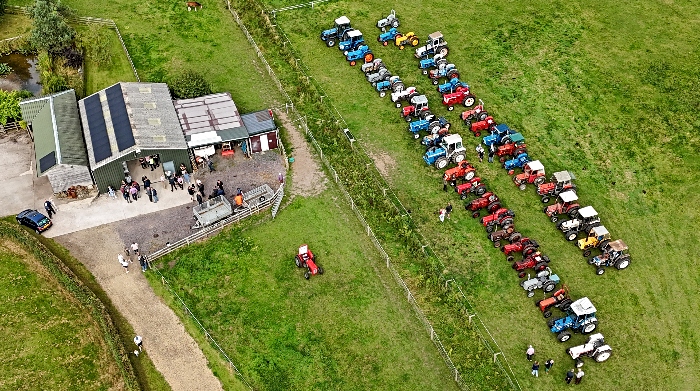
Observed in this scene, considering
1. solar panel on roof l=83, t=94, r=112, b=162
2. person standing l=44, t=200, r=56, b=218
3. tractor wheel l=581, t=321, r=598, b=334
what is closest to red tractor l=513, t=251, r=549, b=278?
tractor wheel l=581, t=321, r=598, b=334

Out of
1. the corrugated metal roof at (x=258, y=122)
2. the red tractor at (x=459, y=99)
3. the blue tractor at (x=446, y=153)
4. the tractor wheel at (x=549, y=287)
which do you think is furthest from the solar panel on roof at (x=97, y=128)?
the tractor wheel at (x=549, y=287)

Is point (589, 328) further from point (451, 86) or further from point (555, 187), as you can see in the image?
point (451, 86)

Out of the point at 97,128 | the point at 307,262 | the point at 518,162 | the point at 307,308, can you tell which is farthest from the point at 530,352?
the point at 97,128

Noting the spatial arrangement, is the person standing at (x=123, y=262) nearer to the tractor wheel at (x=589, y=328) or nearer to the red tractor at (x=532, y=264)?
the red tractor at (x=532, y=264)

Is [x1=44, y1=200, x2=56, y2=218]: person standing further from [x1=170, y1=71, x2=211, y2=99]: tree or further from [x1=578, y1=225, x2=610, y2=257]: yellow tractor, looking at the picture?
[x1=578, y1=225, x2=610, y2=257]: yellow tractor

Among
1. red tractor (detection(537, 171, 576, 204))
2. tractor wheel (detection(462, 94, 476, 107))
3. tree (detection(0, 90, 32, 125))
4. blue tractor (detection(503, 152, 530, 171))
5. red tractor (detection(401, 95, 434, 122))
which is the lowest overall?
red tractor (detection(537, 171, 576, 204))

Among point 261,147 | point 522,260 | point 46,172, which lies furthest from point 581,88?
point 46,172
